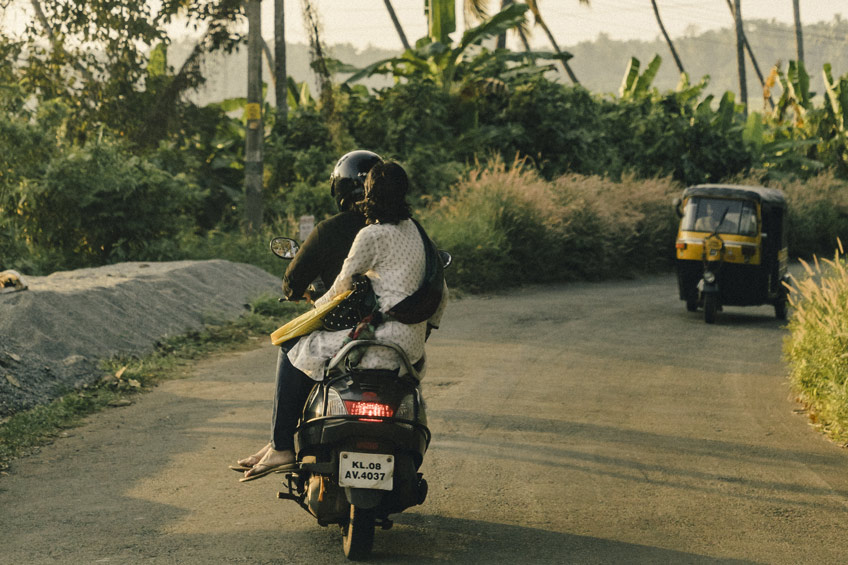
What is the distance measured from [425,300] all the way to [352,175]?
80 cm

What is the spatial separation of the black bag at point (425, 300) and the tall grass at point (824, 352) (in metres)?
4.44

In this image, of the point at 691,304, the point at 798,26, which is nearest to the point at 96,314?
the point at 691,304

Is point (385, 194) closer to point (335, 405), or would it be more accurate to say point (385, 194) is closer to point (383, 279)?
point (383, 279)

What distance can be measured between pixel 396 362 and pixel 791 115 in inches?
1919

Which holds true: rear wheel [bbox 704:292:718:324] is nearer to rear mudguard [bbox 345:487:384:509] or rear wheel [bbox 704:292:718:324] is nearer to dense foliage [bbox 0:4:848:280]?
dense foliage [bbox 0:4:848:280]

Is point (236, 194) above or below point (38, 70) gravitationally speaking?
below

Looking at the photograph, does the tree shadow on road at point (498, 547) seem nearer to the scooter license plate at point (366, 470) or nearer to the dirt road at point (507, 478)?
the dirt road at point (507, 478)

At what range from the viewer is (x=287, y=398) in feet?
17.2

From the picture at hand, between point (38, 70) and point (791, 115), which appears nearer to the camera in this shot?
point (38, 70)

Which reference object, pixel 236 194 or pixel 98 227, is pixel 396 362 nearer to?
pixel 98 227

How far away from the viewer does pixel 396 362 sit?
4898 millimetres

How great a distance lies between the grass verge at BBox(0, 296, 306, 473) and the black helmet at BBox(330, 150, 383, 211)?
3.09m

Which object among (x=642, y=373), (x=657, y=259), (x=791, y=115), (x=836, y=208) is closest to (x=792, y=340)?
(x=642, y=373)

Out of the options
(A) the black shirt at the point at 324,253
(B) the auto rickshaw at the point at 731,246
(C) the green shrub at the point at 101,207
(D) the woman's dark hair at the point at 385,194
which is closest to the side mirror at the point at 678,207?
(B) the auto rickshaw at the point at 731,246
